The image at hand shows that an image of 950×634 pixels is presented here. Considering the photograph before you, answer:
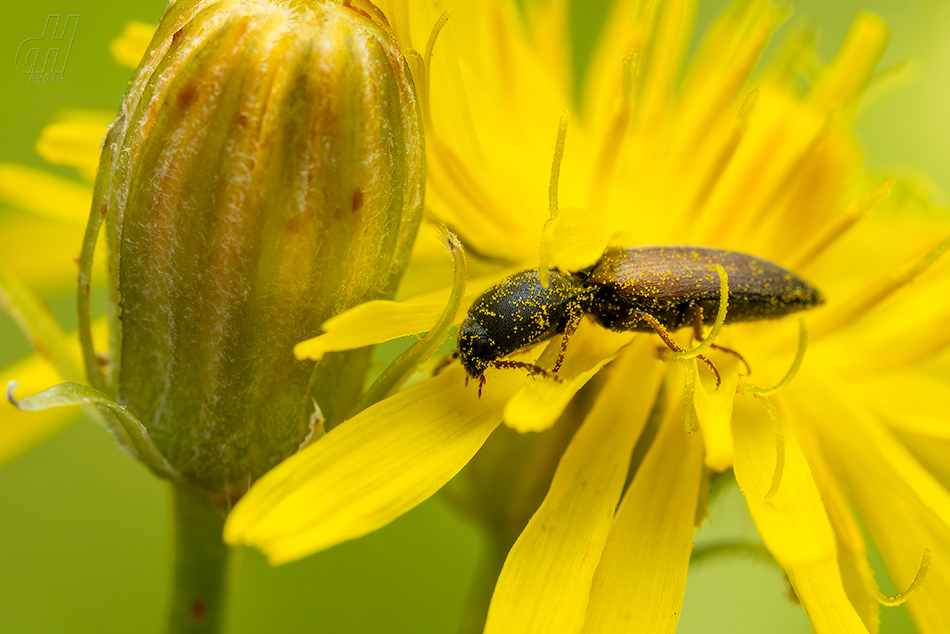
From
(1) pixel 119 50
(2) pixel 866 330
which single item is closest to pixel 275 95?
(1) pixel 119 50

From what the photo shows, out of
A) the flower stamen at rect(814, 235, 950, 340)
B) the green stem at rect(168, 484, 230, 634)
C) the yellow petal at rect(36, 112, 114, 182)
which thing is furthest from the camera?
the yellow petal at rect(36, 112, 114, 182)

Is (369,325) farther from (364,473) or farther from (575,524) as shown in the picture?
(575,524)

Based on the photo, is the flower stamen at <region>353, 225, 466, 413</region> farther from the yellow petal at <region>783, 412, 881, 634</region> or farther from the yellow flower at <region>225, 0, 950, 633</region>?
the yellow petal at <region>783, 412, 881, 634</region>

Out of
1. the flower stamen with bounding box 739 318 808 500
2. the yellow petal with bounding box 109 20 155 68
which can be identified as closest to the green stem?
the flower stamen with bounding box 739 318 808 500

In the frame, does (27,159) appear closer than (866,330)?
No

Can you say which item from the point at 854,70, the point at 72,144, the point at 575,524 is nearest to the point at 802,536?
the point at 575,524

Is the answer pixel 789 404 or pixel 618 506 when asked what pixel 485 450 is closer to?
pixel 618 506
